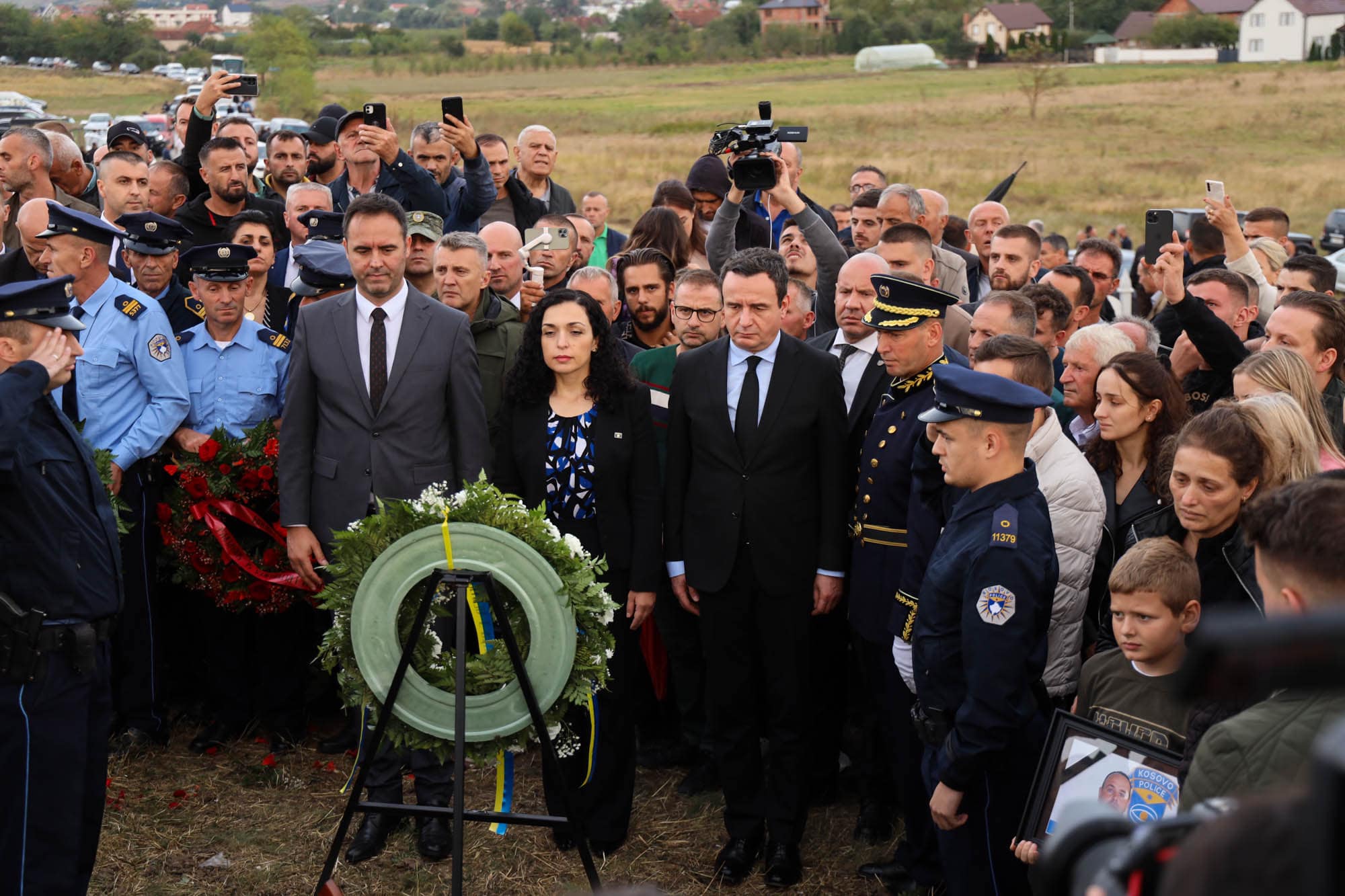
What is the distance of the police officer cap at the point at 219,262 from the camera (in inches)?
243

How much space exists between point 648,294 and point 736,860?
2792mm

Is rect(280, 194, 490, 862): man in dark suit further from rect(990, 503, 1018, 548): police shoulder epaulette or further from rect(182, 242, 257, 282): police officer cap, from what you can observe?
rect(990, 503, 1018, 548): police shoulder epaulette

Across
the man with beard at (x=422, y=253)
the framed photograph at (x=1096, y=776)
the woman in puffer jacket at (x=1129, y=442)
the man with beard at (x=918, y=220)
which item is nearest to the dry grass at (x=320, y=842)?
the framed photograph at (x=1096, y=776)

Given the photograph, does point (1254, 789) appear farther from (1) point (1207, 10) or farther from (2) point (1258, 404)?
(1) point (1207, 10)

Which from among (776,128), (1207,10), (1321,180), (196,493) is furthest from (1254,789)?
(1207,10)

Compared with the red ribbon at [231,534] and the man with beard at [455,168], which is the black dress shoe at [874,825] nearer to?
the red ribbon at [231,534]

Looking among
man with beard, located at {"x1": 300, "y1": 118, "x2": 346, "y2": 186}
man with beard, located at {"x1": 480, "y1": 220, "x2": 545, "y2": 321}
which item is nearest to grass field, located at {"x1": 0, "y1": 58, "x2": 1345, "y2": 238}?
man with beard, located at {"x1": 300, "y1": 118, "x2": 346, "y2": 186}

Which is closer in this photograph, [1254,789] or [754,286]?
[1254,789]

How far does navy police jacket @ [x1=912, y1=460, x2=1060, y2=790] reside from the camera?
12.9 feet

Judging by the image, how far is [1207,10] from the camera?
9675cm

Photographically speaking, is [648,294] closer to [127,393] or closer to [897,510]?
[897,510]

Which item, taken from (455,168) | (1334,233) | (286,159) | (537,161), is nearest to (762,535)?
(455,168)

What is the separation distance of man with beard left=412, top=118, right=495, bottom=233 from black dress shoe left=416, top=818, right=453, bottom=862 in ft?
11.4

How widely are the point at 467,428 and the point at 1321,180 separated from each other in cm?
3462
